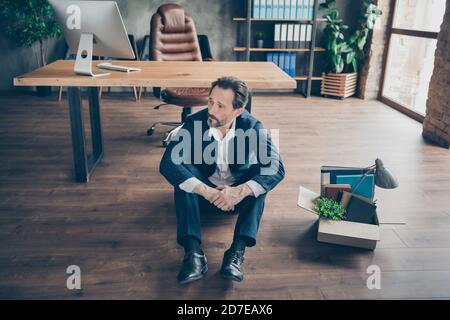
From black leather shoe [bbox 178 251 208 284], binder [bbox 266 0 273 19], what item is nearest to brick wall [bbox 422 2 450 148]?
binder [bbox 266 0 273 19]

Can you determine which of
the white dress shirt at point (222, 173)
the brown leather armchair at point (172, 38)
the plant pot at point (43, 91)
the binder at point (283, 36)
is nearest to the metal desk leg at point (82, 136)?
the brown leather armchair at point (172, 38)

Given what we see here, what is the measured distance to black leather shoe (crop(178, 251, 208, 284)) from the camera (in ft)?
6.31

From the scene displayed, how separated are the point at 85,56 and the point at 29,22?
9.07 feet

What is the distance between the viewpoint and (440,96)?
387 centimetres

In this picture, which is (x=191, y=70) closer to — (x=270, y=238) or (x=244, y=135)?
(x=244, y=135)

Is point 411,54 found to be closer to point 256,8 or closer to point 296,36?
point 296,36

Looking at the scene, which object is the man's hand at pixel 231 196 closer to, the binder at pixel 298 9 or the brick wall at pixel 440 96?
the brick wall at pixel 440 96

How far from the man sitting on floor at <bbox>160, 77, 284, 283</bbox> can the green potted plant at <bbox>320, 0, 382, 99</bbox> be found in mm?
3486

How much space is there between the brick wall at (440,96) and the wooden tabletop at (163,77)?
5.62 feet

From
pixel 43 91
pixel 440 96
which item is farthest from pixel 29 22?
pixel 440 96

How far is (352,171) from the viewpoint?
238 cm

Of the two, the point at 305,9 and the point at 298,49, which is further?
the point at 298,49

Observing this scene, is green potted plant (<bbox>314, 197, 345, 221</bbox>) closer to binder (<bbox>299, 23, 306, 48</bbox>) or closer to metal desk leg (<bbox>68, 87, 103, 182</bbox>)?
metal desk leg (<bbox>68, 87, 103, 182</bbox>)

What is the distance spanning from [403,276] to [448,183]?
1.31m
